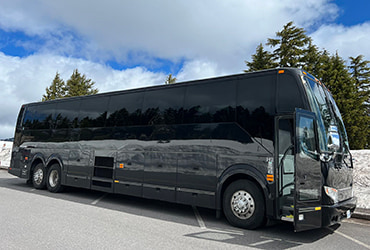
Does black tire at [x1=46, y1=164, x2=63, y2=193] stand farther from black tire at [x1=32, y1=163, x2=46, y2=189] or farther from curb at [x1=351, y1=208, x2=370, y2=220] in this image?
curb at [x1=351, y1=208, x2=370, y2=220]

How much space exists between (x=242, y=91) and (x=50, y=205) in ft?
20.4

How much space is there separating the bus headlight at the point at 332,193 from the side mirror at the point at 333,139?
829 mm

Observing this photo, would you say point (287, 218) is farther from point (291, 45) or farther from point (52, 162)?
point (291, 45)

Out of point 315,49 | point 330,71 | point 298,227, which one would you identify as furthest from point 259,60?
point 298,227

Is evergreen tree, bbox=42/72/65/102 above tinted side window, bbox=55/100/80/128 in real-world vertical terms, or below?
above

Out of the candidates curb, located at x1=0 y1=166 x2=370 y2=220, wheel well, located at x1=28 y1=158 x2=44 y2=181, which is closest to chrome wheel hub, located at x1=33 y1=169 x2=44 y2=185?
wheel well, located at x1=28 y1=158 x2=44 y2=181

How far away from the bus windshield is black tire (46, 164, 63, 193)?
9181mm

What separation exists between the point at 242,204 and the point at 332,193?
1.79 meters

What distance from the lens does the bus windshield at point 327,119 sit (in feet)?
19.2

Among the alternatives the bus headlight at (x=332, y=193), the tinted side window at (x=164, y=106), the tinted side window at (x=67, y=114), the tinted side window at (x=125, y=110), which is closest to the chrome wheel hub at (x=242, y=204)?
the bus headlight at (x=332, y=193)

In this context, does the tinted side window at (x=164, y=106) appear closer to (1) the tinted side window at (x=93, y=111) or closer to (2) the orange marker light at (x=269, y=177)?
(1) the tinted side window at (x=93, y=111)

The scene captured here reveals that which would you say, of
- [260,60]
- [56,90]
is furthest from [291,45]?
[56,90]

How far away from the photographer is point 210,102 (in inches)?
286

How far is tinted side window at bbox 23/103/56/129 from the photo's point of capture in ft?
39.0
